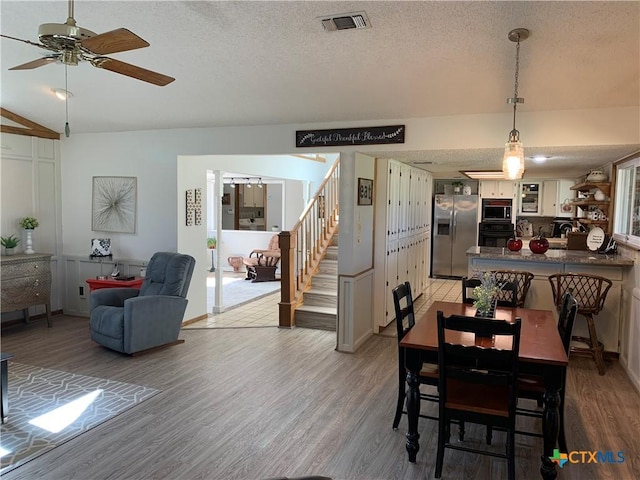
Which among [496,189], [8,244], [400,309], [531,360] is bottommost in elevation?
[531,360]

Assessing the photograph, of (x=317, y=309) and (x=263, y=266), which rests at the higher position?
(x=263, y=266)

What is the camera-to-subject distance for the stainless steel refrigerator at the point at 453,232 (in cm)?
978

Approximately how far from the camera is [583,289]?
187 inches

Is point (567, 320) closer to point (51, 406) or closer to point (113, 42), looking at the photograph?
point (113, 42)

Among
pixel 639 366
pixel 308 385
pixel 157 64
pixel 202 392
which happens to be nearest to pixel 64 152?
pixel 157 64

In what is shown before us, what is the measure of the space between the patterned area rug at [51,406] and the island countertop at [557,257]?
146 inches

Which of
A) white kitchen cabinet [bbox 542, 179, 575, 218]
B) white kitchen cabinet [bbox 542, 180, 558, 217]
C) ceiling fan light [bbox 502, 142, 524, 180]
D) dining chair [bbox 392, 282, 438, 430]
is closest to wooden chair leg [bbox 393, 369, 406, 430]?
dining chair [bbox 392, 282, 438, 430]

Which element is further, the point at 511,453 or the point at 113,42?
the point at 511,453

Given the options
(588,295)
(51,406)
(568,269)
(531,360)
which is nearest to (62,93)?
(51,406)

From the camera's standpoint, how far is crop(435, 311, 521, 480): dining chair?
8.32 feet

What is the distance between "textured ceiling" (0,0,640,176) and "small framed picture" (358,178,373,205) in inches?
27.7

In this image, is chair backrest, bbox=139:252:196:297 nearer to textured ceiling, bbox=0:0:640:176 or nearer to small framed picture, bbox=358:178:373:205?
textured ceiling, bbox=0:0:640:176

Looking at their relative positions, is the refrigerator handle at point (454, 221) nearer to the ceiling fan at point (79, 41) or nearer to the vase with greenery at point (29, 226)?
the vase with greenery at point (29, 226)

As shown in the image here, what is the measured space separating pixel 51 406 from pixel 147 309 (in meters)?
1.36
